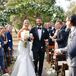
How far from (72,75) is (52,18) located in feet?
67.2

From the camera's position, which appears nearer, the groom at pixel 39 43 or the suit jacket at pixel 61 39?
the groom at pixel 39 43

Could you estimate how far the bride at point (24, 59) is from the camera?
12922 millimetres

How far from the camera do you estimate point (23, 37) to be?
1311 centimetres

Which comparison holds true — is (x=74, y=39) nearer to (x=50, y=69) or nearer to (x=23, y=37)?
(x=23, y=37)

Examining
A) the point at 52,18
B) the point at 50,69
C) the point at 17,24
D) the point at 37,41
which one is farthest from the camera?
the point at 17,24

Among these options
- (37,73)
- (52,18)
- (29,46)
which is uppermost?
(52,18)

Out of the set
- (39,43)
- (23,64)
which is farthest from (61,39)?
(23,64)

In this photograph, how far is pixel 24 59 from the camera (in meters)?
13.2

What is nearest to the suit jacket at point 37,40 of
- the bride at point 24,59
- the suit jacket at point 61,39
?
the suit jacket at point 61,39

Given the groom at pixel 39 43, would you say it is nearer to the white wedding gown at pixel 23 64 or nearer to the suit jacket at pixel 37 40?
the suit jacket at pixel 37 40

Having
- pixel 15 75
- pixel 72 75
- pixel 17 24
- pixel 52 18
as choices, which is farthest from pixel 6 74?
pixel 17 24

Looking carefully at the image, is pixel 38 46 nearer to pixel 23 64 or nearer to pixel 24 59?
pixel 24 59

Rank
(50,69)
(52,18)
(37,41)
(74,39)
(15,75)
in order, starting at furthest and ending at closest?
(52,18)
(50,69)
(37,41)
(15,75)
(74,39)

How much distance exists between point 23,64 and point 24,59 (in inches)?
7.0
